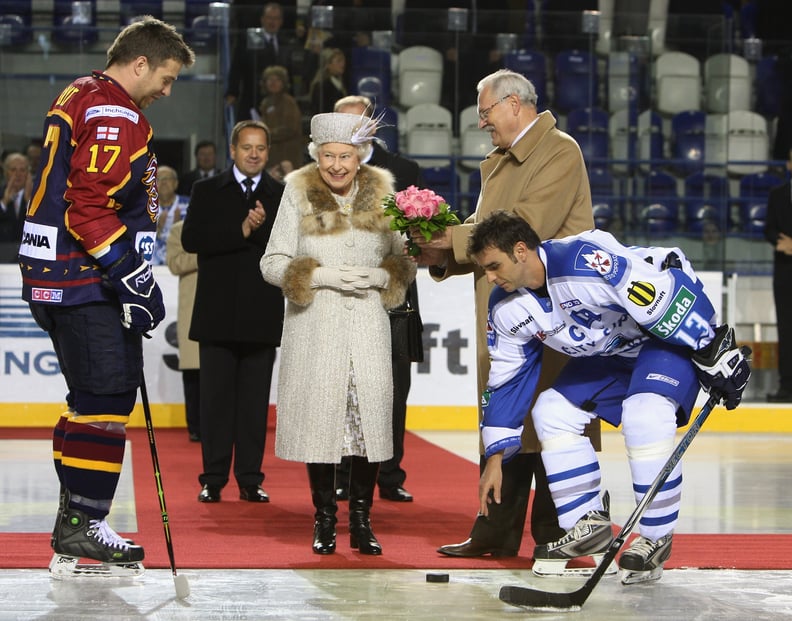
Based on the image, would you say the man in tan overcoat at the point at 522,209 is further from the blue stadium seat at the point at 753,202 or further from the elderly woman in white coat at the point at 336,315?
the blue stadium seat at the point at 753,202

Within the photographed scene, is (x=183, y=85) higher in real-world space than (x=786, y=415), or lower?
higher

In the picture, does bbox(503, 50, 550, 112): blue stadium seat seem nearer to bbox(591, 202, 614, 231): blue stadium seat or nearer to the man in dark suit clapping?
bbox(591, 202, 614, 231): blue stadium seat

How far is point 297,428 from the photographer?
483 centimetres

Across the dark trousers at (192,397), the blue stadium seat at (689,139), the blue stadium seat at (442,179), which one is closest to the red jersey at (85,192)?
the dark trousers at (192,397)

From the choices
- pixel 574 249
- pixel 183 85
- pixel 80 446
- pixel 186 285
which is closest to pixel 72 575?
pixel 80 446

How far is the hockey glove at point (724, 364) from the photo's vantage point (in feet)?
13.6

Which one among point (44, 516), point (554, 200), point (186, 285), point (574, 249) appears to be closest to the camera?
point (574, 249)

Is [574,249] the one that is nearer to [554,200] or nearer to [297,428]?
[554,200]

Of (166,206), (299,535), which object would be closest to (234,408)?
(299,535)

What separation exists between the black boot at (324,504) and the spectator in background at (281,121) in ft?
17.5

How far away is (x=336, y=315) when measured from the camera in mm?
4863

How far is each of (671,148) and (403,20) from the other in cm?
228

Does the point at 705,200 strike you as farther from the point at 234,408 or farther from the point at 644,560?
the point at 644,560

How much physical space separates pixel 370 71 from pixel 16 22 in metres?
2.73
